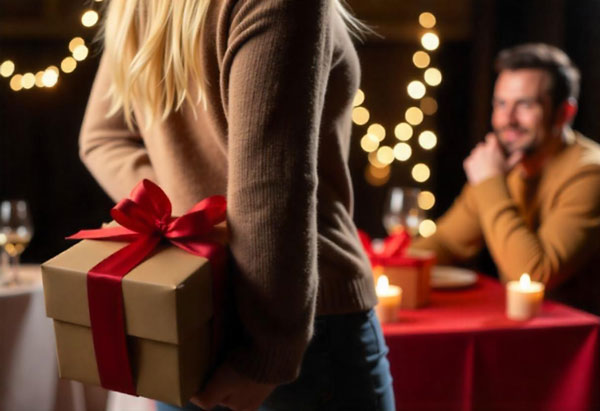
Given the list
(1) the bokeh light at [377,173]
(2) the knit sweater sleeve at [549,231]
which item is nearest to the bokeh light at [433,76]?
(1) the bokeh light at [377,173]

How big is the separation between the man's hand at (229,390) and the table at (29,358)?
1.24 meters

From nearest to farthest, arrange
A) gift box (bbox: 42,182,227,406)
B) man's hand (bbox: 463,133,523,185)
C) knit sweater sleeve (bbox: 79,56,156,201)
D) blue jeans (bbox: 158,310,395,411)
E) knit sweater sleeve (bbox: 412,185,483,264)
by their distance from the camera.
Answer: gift box (bbox: 42,182,227,406) < blue jeans (bbox: 158,310,395,411) < knit sweater sleeve (bbox: 79,56,156,201) < man's hand (bbox: 463,133,523,185) < knit sweater sleeve (bbox: 412,185,483,264)

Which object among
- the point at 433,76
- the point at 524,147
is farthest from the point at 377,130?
the point at 524,147

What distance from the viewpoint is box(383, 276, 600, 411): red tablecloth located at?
1.41 meters

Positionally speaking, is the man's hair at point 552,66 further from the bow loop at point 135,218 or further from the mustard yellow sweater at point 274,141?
the bow loop at point 135,218

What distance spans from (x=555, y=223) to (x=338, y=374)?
1.32 metres

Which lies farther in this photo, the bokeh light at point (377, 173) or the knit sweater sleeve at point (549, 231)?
the bokeh light at point (377, 173)

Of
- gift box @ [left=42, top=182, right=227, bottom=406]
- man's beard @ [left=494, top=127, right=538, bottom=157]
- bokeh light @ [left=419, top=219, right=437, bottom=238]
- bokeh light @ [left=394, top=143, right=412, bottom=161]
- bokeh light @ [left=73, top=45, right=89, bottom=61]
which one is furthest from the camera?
bokeh light @ [left=394, top=143, right=412, bottom=161]

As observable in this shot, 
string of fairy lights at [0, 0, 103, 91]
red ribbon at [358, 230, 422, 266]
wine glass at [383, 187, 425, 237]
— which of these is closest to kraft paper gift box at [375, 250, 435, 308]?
red ribbon at [358, 230, 422, 266]

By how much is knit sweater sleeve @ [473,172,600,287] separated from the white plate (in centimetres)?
12

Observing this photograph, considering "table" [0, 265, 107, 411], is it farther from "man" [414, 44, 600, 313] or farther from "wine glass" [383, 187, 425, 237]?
"man" [414, 44, 600, 313]

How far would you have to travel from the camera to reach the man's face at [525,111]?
83.4 inches

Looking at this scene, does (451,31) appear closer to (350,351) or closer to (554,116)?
(554,116)

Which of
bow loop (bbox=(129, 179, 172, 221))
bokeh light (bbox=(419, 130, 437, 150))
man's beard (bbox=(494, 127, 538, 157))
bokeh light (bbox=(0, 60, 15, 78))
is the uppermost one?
bokeh light (bbox=(0, 60, 15, 78))
